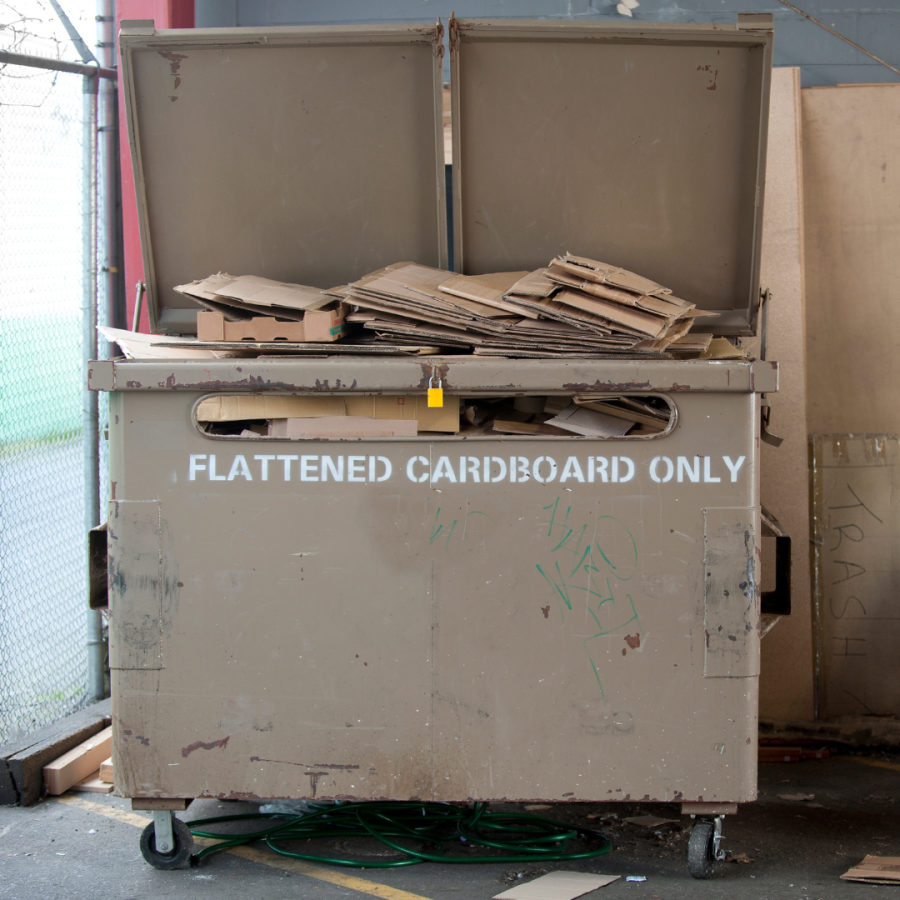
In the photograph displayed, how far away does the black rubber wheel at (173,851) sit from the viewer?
9.55ft

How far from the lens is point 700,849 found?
9.24 feet

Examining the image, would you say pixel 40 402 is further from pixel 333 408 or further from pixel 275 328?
pixel 333 408

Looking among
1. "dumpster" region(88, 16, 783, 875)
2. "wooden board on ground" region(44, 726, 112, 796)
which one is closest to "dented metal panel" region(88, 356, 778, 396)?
"dumpster" region(88, 16, 783, 875)

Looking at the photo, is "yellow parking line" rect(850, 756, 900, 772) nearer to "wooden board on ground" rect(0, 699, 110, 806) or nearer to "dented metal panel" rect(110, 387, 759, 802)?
"dented metal panel" rect(110, 387, 759, 802)

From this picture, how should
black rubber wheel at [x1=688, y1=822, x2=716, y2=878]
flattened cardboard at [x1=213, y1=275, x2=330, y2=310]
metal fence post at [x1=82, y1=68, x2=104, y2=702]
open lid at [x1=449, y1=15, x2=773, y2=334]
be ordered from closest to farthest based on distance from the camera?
black rubber wheel at [x1=688, y1=822, x2=716, y2=878]
flattened cardboard at [x1=213, y1=275, x2=330, y2=310]
open lid at [x1=449, y1=15, x2=773, y2=334]
metal fence post at [x1=82, y1=68, x2=104, y2=702]

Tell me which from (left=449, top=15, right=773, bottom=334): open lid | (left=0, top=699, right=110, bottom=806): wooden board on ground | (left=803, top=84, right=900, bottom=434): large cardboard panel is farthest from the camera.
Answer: (left=803, top=84, right=900, bottom=434): large cardboard panel

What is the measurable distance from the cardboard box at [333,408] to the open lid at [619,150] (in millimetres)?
918

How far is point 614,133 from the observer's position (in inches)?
127

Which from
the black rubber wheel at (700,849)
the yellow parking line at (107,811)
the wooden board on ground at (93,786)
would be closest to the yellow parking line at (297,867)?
the yellow parking line at (107,811)

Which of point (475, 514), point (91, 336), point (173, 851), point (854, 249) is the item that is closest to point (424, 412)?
point (475, 514)

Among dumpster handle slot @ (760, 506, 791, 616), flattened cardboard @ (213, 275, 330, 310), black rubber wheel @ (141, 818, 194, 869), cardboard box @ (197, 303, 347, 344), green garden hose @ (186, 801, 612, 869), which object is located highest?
flattened cardboard @ (213, 275, 330, 310)

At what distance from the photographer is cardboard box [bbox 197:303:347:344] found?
2.83 m

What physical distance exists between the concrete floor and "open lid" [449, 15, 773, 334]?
5.96ft

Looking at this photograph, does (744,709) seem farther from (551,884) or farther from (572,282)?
(572,282)
